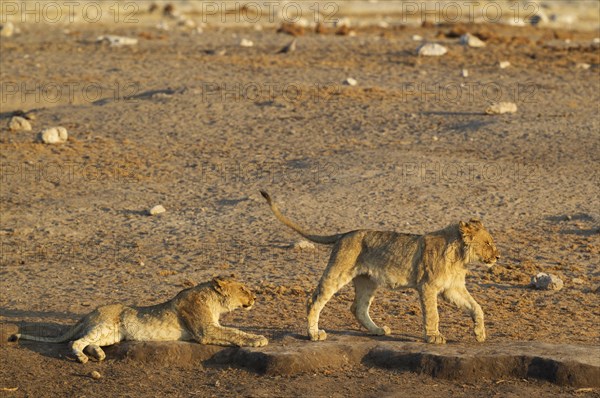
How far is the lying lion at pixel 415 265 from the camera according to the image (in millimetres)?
8586

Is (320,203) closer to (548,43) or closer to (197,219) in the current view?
(197,219)

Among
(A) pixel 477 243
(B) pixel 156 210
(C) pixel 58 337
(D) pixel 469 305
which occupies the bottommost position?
(C) pixel 58 337

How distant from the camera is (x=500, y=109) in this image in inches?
697

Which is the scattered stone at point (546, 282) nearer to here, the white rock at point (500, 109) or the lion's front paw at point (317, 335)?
the lion's front paw at point (317, 335)

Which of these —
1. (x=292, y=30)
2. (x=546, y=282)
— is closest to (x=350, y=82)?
(x=292, y=30)

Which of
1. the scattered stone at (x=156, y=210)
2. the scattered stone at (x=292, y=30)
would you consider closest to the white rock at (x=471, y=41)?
the scattered stone at (x=292, y=30)

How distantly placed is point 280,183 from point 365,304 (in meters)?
6.03

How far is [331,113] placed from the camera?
59.7 ft

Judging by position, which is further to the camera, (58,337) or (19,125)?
(19,125)

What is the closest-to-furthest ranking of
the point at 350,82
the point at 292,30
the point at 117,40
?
the point at 350,82, the point at 117,40, the point at 292,30

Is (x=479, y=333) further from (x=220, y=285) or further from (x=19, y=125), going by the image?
(x=19, y=125)

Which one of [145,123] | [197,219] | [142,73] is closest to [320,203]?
[197,219]

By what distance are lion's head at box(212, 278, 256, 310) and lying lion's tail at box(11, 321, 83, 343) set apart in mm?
1096

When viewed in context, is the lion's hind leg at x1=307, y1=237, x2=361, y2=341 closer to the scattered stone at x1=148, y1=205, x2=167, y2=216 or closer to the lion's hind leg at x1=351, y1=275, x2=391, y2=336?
the lion's hind leg at x1=351, y1=275, x2=391, y2=336
